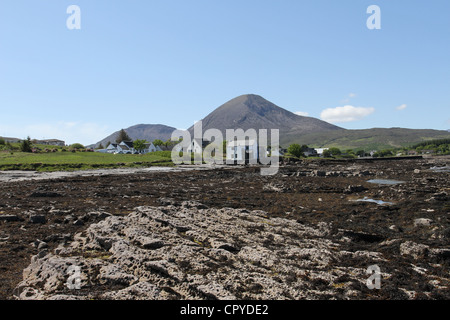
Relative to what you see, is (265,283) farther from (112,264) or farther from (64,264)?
(64,264)

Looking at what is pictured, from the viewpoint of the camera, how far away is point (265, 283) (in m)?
8.52

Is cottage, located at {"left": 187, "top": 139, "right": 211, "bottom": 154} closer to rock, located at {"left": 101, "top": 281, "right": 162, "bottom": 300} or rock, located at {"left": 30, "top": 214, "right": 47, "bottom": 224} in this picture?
rock, located at {"left": 30, "top": 214, "right": 47, "bottom": 224}

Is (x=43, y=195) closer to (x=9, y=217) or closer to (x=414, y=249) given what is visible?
(x=9, y=217)

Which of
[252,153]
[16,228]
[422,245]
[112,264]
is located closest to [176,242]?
[112,264]

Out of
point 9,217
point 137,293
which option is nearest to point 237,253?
point 137,293

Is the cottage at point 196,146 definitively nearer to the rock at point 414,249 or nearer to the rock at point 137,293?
the rock at point 414,249

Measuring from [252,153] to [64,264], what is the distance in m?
98.3

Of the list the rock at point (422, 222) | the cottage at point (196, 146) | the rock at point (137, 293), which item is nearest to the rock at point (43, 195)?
the rock at point (137, 293)

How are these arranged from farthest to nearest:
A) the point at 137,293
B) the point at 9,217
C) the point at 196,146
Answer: the point at 196,146 < the point at 9,217 < the point at 137,293

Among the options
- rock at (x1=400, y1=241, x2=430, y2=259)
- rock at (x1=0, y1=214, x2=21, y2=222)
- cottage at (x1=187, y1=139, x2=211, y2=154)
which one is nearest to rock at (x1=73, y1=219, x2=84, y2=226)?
rock at (x1=0, y1=214, x2=21, y2=222)

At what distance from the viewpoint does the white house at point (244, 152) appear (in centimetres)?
10319

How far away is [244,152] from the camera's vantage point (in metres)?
104

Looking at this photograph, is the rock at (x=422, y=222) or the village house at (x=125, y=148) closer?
the rock at (x=422, y=222)

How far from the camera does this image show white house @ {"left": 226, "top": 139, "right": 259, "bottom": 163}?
103 metres
